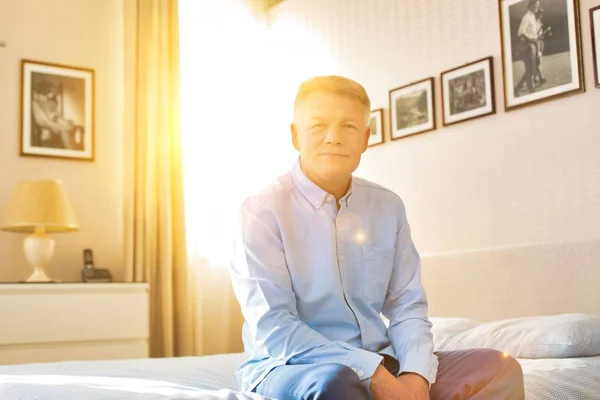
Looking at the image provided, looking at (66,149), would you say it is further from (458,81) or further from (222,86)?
(458,81)

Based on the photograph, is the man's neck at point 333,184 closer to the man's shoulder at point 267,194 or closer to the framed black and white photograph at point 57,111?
the man's shoulder at point 267,194

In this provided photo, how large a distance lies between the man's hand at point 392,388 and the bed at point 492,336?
0.27m

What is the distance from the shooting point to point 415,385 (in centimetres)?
149

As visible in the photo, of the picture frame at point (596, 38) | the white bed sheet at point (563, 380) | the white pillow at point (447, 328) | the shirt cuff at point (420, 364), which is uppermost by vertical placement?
the picture frame at point (596, 38)

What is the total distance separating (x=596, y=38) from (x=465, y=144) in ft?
2.63

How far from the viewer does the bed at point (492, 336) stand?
1.84m

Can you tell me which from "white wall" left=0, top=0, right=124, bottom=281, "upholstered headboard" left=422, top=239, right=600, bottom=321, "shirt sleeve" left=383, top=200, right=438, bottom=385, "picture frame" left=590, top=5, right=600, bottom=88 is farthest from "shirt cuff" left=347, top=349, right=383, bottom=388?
"white wall" left=0, top=0, right=124, bottom=281

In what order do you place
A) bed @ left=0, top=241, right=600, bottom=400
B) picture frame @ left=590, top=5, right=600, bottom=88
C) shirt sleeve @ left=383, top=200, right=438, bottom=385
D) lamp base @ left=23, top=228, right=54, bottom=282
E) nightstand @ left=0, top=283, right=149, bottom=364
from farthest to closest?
lamp base @ left=23, top=228, right=54, bottom=282, nightstand @ left=0, top=283, right=149, bottom=364, picture frame @ left=590, top=5, right=600, bottom=88, bed @ left=0, top=241, right=600, bottom=400, shirt sleeve @ left=383, top=200, right=438, bottom=385

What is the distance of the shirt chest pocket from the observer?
1.72 metres

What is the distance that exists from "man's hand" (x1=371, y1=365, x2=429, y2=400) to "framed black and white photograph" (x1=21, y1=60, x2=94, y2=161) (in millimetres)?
3361

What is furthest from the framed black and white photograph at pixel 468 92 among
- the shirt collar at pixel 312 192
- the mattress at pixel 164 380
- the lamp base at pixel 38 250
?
the lamp base at pixel 38 250

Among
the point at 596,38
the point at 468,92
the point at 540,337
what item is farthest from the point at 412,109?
the point at 540,337

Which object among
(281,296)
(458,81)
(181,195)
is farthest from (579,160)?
(181,195)

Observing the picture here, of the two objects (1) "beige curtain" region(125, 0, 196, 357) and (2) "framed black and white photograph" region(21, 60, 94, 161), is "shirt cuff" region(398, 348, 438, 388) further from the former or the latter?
(2) "framed black and white photograph" region(21, 60, 94, 161)
